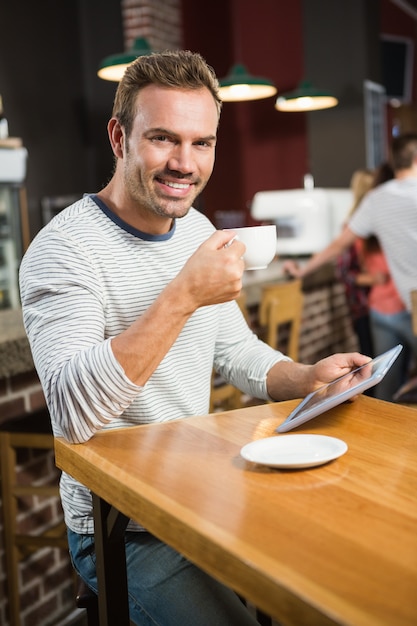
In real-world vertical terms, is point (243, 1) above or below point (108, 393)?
above

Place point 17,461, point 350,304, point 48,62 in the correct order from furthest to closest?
point 48,62 → point 350,304 → point 17,461

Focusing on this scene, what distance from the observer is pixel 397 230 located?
12.0ft

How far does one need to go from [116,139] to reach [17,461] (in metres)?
1.23

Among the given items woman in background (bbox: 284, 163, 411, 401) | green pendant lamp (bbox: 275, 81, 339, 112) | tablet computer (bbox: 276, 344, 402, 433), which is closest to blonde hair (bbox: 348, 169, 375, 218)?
woman in background (bbox: 284, 163, 411, 401)

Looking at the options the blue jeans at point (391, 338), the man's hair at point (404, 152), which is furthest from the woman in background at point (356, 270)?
the man's hair at point (404, 152)

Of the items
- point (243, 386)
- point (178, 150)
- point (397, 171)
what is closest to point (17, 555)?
point (243, 386)

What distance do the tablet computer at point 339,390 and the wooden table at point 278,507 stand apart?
1.6 inches

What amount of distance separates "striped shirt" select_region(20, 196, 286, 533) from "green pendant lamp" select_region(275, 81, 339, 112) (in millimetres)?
3518

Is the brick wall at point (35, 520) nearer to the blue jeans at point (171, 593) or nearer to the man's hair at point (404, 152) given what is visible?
the blue jeans at point (171, 593)

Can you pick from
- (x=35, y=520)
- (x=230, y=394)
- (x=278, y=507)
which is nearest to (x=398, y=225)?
(x=230, y=394)

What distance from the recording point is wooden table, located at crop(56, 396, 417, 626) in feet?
2.47

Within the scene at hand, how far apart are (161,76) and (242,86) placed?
3114 millimetres

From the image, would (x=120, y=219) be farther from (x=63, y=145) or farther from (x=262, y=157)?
(x=262, y=157)

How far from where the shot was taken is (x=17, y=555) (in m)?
2.21
